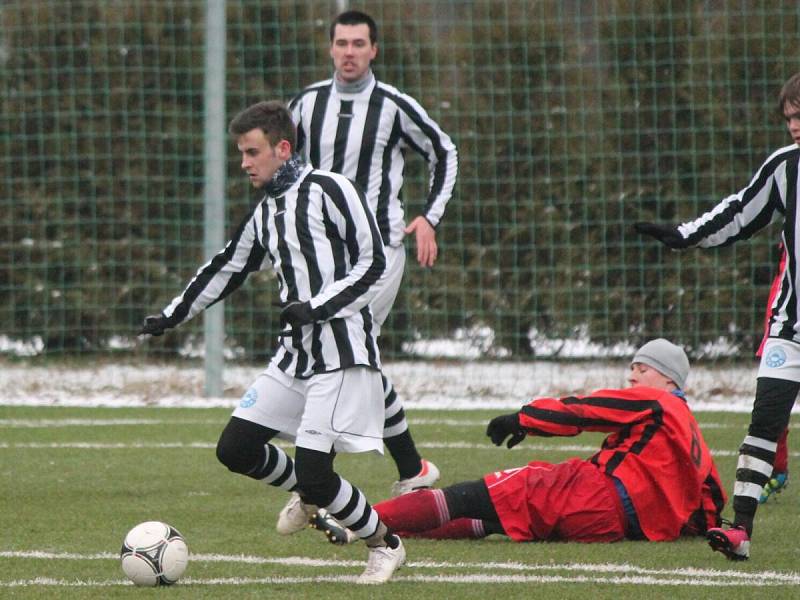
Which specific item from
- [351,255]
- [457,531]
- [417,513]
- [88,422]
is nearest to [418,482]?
[457,531]

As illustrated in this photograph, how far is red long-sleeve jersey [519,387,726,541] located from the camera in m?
5.53

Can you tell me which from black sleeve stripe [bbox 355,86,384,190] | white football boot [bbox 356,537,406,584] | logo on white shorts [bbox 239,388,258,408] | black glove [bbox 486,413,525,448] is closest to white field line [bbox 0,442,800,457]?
black sleeve stripe [bbox 355,86,384,190]

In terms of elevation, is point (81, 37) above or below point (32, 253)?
above

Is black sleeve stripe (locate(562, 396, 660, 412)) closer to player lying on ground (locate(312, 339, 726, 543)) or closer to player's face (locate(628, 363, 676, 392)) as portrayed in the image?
player lying on ground (locate(312, 339, 726, 543))

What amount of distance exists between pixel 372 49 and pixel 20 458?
2.98 m

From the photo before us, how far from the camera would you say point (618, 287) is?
1182cm

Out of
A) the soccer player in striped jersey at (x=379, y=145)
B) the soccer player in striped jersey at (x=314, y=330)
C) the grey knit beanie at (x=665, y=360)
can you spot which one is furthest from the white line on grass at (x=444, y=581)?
the soccer player in striped jersey at (x=379, y=145)

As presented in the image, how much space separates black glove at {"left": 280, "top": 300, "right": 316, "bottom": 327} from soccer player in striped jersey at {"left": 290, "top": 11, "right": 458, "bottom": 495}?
1589 mm

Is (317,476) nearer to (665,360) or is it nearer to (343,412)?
(343,412)

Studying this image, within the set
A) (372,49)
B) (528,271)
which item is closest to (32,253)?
(528,271)

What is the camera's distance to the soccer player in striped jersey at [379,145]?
663 cm

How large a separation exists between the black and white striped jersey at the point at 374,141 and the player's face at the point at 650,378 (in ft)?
4.24

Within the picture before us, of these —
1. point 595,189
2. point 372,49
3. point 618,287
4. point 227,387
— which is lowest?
point 227,387

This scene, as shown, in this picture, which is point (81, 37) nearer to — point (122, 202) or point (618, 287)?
point (122, 202)
